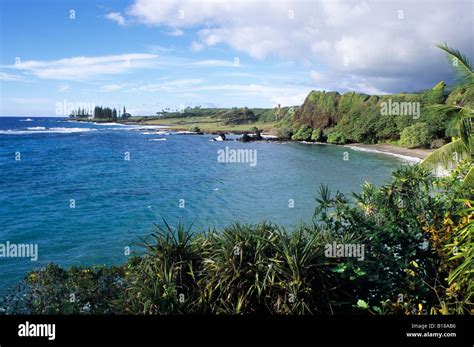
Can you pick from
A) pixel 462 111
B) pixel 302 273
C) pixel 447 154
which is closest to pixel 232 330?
pixel 302 273

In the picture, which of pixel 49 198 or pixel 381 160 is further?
pixel 381 160

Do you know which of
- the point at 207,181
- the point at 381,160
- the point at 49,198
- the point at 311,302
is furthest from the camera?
the point at 381,160

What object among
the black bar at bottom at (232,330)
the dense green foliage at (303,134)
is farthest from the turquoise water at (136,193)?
the dense green foliage at (303,134)

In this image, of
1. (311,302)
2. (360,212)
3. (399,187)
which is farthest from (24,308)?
(399,187)

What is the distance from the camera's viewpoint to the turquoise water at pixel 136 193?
55.8 ft

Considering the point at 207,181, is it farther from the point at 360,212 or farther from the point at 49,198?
the point at 360,212

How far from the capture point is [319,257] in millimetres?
4406

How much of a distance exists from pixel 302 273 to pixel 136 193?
2335 cm

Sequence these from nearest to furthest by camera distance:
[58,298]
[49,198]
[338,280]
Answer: [338,280] < [58,298] < [49,198]

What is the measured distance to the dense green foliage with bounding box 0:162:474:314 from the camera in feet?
13.7

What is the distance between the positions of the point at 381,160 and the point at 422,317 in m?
36.5

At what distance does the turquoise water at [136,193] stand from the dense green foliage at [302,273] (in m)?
0.86

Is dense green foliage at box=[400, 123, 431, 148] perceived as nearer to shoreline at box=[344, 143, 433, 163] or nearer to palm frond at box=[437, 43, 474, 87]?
shoreline at box=[344, 143, 433, 163]

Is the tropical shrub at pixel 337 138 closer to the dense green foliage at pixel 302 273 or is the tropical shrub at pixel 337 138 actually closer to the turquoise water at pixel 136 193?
the turquoise water at pixel 136 193
